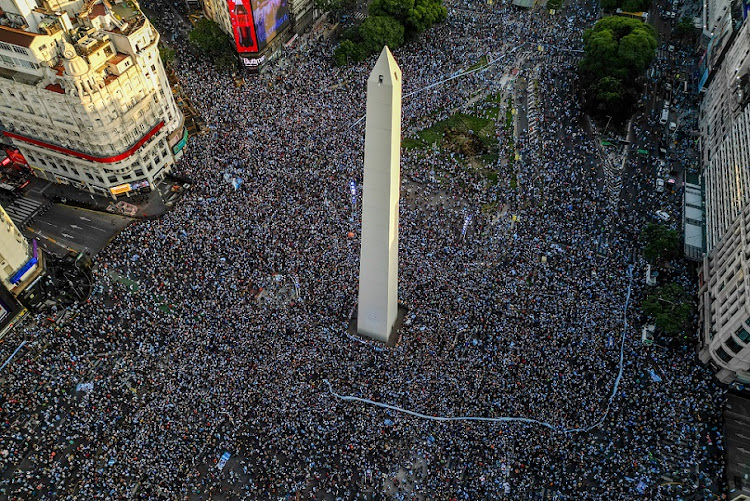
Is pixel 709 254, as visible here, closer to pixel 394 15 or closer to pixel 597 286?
pixel 597 286

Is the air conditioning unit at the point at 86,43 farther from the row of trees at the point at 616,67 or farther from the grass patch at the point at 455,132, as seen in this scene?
the row of trees at the point at 616,67

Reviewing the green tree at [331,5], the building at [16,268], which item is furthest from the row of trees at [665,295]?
the building at [16,268]

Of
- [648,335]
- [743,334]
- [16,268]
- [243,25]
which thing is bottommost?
[648,335]

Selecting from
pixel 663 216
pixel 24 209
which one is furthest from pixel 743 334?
pixel 24 209

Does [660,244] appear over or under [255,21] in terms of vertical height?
under

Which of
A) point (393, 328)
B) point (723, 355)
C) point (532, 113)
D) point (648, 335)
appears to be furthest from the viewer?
point (532, 113)

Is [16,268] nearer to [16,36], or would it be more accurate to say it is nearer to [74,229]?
[74,229]
